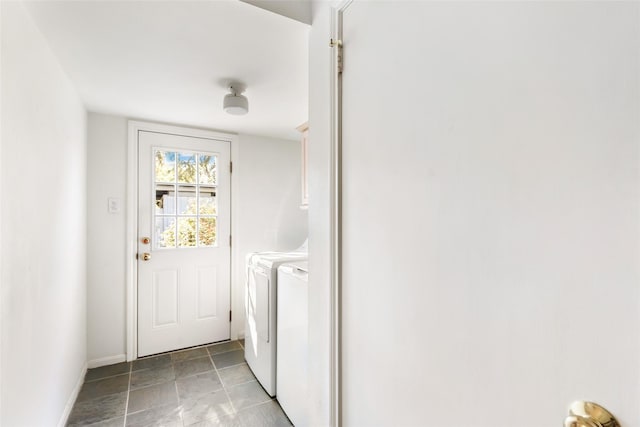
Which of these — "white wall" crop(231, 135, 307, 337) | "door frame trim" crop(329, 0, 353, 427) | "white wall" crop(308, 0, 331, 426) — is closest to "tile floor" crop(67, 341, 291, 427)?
"white wall" crop(231, 135, 307, 337)

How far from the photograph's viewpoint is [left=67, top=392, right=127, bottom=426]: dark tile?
1.87 meters

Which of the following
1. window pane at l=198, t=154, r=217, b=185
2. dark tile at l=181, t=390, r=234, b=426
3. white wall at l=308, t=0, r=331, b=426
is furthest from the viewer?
window pane at l=198, t=154, r=217, b=185

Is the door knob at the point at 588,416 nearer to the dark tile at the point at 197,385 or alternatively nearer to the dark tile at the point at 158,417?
the dark tile at the point at 158,417

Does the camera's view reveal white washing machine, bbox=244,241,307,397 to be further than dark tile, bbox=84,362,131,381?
No

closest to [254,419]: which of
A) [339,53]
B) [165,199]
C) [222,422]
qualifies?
[222,422]

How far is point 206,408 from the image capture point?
1989 mm

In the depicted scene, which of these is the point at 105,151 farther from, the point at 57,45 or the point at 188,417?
the point at 188,417

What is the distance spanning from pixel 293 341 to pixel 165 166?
198cm

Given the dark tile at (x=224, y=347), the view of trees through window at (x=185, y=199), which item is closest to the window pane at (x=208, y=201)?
the view of trees through window at (x=185, y=199)

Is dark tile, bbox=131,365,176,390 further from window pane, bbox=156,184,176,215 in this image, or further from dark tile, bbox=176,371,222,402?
window pane, bbox=156,184,176,215

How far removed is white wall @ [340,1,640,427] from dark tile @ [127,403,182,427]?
1445mm

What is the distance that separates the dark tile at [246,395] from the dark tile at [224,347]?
640 millimetres

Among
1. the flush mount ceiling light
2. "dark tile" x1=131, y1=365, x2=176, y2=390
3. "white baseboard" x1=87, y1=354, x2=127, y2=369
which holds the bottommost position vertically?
"dark tile" x1=131, y1=365, x2=176, y2=390

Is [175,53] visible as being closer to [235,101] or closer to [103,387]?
[235,101]
